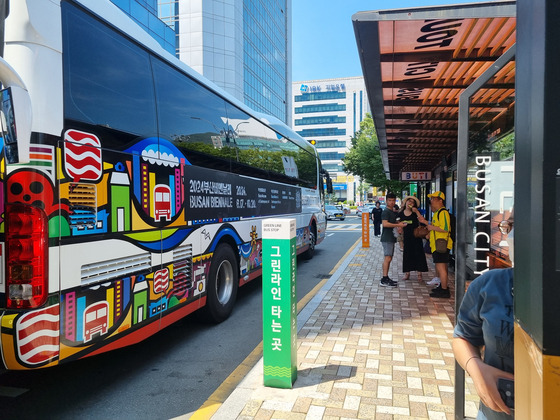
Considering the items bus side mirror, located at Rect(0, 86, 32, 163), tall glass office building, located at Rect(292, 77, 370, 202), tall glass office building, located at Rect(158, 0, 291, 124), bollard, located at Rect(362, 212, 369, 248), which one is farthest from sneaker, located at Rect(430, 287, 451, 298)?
tall glass office building, located at Rect(292, 77, 370, 202)

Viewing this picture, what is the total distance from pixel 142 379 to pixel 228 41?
43459mm

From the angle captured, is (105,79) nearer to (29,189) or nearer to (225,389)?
(29,189)

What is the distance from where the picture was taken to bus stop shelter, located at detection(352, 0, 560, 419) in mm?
968

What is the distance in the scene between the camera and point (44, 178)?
117 inches

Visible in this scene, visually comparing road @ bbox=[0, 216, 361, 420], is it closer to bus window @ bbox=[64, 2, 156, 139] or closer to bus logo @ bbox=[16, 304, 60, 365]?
bus logo @ bbox=[16, 304, 60, 365]

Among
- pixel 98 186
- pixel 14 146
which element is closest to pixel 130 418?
pixel 98 186

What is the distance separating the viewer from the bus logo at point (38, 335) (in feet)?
9.46

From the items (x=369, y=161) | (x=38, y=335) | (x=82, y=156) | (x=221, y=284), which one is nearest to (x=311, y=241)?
(x=221, y=284)

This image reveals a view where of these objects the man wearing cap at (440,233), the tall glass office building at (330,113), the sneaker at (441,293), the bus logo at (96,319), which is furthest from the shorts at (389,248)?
the tall glass office building at (330,113)

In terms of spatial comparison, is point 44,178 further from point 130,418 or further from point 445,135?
point 445,135

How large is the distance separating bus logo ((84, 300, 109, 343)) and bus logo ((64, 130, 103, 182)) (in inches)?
40.9

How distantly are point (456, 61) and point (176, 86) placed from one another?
10.8 ft

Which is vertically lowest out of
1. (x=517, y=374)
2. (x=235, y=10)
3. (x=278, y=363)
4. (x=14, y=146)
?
(x=278, y=363)

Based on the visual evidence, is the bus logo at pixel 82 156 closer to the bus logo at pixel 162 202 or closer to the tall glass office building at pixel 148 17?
the bus logo at pixel 162 202
